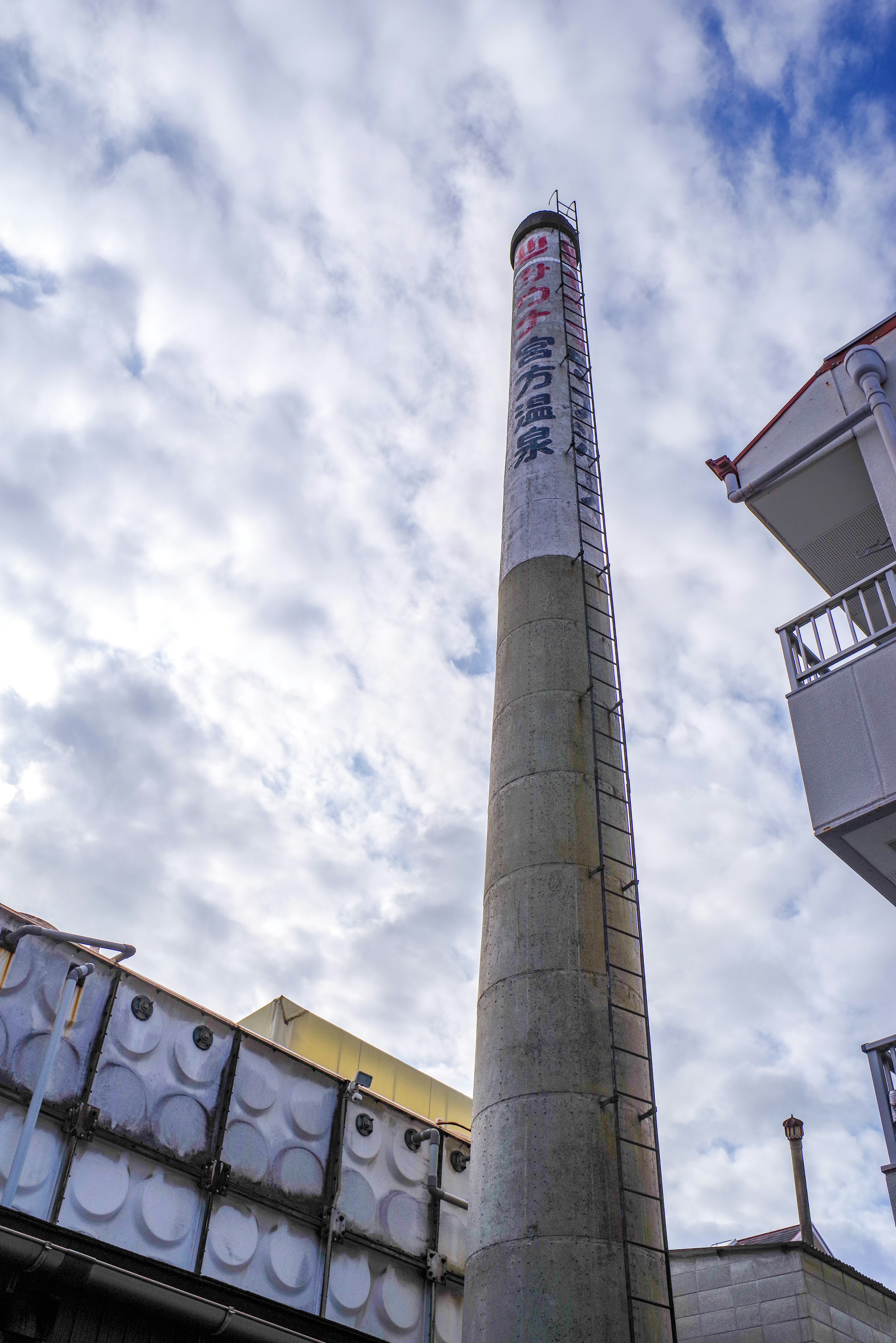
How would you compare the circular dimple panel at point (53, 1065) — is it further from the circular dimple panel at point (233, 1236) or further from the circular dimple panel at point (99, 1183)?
the circular dimple panel at point (233, 1236)

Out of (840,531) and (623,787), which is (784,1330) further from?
(840,531)

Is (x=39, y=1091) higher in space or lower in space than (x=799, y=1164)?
lower

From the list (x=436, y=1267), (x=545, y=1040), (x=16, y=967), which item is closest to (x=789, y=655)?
(x=545, y=1040)

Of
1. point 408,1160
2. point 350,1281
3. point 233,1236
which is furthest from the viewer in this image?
point 408,1160

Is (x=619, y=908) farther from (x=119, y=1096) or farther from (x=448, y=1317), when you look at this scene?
(x=448, y=1317)

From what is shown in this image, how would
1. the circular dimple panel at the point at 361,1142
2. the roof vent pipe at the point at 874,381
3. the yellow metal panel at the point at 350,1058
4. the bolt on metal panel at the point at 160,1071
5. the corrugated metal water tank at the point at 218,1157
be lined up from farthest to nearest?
the yellow metal panel at the point at 350,1058 → the circular dimple panel at the point at 361,1142 → the bolt on metal panel at the point at 160,1071 → the roof vent pipe at the point at 874,381 → the corrugated metal water tank at the point at 218,1157

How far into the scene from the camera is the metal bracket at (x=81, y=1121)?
13.2m

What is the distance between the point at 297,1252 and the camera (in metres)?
15.0

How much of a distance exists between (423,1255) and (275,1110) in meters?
3.47

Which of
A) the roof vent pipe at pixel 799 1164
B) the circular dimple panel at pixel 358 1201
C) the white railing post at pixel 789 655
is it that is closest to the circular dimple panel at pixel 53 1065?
the circular dimple panel at pixel 358 1201

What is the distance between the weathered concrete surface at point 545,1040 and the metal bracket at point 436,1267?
19.7 feet

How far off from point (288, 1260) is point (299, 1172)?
115cm

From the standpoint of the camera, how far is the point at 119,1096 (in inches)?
549

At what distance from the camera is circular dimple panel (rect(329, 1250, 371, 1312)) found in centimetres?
Answer: 1519
